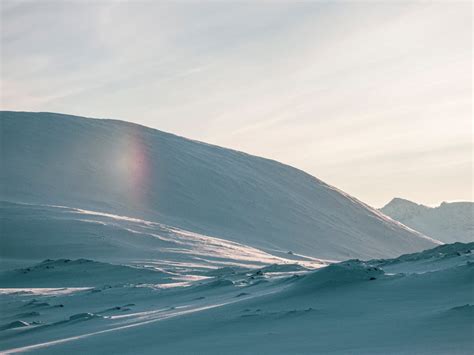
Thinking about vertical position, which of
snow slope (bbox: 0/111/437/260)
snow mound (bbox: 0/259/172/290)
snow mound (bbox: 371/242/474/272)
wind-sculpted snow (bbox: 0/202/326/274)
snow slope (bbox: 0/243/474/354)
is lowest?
snow slope (bbox: 0/243/474/354)

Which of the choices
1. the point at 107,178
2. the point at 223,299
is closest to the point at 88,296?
the point at 223,299

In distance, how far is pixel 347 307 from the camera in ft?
45.4

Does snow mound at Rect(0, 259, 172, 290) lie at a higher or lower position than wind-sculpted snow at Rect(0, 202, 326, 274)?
lower

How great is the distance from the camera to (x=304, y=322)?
1307 cm

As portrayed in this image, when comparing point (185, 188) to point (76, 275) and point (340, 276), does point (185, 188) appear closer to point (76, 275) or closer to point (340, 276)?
point (76, 275)

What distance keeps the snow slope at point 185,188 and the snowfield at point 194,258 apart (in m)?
0.26

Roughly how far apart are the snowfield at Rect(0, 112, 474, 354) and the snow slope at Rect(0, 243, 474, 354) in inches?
1.7

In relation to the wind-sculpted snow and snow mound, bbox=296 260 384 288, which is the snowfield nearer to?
snow mound, bbox=296 260 384 288

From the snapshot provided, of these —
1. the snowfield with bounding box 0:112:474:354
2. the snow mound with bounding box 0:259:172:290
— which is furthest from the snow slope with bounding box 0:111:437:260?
the snow mound with bounding box 0:259:172:290

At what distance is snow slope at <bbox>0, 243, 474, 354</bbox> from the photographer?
11065 mm

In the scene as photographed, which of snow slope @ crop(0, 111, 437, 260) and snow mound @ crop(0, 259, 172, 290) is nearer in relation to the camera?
snow mound @ crop(0, 259, 172, 290)

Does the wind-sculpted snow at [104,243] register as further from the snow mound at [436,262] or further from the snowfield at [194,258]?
the snow mound at [436,262]

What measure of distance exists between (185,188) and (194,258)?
31598 millimetres

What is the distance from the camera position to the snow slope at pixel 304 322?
11.1m
